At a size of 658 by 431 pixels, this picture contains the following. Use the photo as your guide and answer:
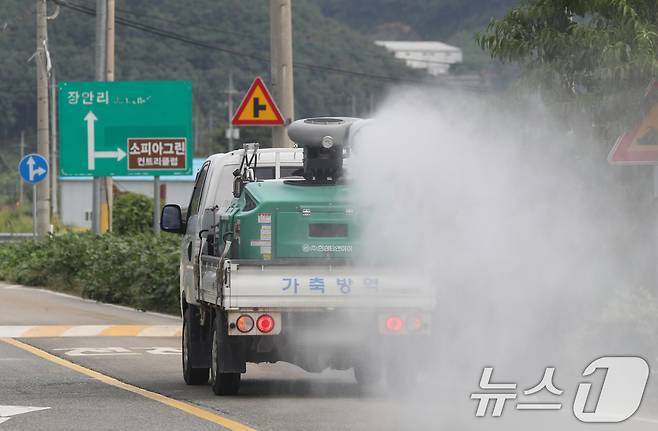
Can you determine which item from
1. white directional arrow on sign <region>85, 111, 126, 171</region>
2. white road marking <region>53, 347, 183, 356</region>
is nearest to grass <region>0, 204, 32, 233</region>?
white directional arrow on sign <region>85, 111, 126, 171</region>

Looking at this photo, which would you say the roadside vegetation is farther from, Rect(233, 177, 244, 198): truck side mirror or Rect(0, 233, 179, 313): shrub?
Rect(233, 177, 244, 198): truck side mirror

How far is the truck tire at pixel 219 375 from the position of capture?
47.7 ft

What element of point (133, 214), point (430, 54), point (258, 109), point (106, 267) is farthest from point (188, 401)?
point (430, 54)

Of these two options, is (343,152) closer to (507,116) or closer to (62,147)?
(507,116)

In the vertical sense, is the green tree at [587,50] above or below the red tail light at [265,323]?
above

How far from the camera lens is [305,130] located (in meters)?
14.9

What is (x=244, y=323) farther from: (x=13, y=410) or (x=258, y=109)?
(x=258, y=109)

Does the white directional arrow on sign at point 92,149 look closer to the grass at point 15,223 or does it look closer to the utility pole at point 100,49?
the utility pole at point 100,49

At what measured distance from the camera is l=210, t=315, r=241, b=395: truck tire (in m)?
14.5

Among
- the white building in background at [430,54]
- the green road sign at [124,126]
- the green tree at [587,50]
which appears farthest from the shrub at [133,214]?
the white building in background at [430,54]

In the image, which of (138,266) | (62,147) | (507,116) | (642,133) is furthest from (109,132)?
(642,133)

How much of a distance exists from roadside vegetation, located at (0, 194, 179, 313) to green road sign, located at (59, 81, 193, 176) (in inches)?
55.5

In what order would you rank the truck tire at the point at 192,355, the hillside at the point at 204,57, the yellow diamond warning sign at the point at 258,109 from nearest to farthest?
the truck tire at the point at 192,355
the yellow diamond warning sign at the point at 258,109
the hillside at the point at 204,57

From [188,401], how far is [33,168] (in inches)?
1163
